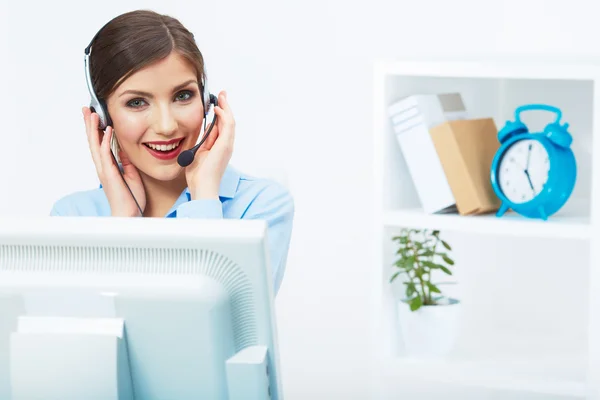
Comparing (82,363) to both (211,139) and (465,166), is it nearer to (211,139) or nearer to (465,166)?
(211,139)

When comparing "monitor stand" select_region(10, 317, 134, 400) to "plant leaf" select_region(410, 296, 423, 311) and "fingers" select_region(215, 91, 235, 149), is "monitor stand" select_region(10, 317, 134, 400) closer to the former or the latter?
"fingers" select_region(215, 91, 235, 149)

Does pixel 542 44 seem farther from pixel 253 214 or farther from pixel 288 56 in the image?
pixel 253 214

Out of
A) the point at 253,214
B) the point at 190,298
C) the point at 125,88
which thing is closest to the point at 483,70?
the point at 253,214

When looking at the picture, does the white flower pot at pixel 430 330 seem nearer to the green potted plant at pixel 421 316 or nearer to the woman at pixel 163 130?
the green potted plant at pixel 421 316

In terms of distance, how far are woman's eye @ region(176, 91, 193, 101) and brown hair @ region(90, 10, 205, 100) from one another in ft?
0.12

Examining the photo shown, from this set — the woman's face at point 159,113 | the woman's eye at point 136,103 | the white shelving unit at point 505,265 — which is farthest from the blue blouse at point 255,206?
the white shelving unit at point 505,265

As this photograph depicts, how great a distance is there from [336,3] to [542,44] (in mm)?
771

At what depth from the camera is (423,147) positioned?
2.39 m

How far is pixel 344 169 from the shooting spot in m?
3.20

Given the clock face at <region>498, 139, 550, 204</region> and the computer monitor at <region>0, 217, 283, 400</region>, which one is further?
the clock face at <region>498, 139, 550, 204</region>

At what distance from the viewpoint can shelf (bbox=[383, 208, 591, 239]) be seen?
216 centimetres

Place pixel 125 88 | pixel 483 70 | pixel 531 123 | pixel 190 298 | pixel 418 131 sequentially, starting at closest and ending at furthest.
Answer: pixel 190 298 → pixel 125 88 → pixel 483 70 → pixel 418 131 → pixel 531 123

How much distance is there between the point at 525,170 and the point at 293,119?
1.15 meters

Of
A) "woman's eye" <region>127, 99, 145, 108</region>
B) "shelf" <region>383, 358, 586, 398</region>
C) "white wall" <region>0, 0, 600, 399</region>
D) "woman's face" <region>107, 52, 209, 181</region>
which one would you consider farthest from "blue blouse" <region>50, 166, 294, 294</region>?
"white wall" <region>0, 0, 600, 399</region>
